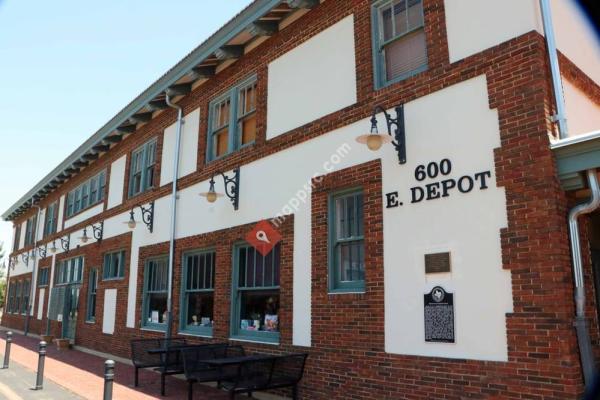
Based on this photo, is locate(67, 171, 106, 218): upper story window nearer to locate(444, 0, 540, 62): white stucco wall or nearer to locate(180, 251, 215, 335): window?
locate(180, 251, 215, 335): window

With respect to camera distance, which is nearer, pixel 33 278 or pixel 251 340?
pixel 251 340

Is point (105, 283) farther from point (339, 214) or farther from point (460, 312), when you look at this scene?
point (460, 312)

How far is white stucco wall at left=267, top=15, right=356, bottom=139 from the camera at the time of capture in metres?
8.73

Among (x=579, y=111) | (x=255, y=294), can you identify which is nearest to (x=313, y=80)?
(x=255, y=294)

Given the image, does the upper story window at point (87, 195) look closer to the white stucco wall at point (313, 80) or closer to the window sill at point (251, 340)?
the window sill at point (251, 340)

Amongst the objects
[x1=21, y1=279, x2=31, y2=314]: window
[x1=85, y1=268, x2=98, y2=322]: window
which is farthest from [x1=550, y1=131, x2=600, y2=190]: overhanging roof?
[x1=21, y1=279, x2=31, y2=314]: window

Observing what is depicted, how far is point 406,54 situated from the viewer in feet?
26.0

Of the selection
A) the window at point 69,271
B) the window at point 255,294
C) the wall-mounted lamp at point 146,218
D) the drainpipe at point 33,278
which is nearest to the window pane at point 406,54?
the window at point 255,294

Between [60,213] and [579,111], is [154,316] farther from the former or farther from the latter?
[60,213]

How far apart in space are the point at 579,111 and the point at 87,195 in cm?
1738

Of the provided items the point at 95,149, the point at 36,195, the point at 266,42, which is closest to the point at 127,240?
the point at 95,149

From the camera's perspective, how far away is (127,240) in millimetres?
15086

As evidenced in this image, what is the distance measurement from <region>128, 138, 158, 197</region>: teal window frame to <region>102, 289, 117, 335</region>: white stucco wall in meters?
3.12

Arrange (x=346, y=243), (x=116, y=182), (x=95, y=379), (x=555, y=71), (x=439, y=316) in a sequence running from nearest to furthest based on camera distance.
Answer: (x=555, y=71)
(x=439, y=316)
(x=346, y=243)
(x=95, y=379)
(x=116, y=182)
